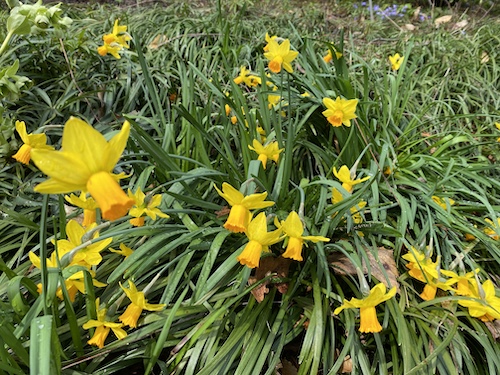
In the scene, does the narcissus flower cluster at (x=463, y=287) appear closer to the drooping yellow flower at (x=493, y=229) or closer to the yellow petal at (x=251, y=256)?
the drooping yellow flower at (x=493, y=229)

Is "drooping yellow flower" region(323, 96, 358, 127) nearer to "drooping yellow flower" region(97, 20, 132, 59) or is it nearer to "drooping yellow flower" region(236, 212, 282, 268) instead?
"drooping yellow flower" region(236, 212, 282, 268)

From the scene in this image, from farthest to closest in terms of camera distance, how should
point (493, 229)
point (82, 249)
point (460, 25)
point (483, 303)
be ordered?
point (460, 25)
point (493, 229)
point (483, 303)
point (82, 249)

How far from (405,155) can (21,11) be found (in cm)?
188

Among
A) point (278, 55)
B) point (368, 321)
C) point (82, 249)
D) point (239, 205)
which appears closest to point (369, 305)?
point (368, 321)

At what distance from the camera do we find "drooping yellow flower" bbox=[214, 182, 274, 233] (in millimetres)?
1115

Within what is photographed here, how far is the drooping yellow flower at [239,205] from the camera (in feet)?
3.66

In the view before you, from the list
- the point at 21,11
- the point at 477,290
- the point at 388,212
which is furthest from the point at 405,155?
the point at 21,11

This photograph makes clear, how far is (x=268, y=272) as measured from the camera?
4.55 feet

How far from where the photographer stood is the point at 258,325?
126cm

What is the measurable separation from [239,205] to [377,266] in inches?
25.7

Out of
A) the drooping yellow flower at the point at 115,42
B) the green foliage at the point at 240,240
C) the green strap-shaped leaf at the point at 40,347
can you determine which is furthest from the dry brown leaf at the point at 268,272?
the drooping yellow flower at the point at 115,42

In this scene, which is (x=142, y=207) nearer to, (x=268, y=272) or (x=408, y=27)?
(x=268, y=272)

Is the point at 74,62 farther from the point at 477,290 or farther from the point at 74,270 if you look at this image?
the point at 477,290

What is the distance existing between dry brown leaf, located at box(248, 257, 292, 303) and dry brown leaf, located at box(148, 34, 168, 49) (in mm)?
2277
